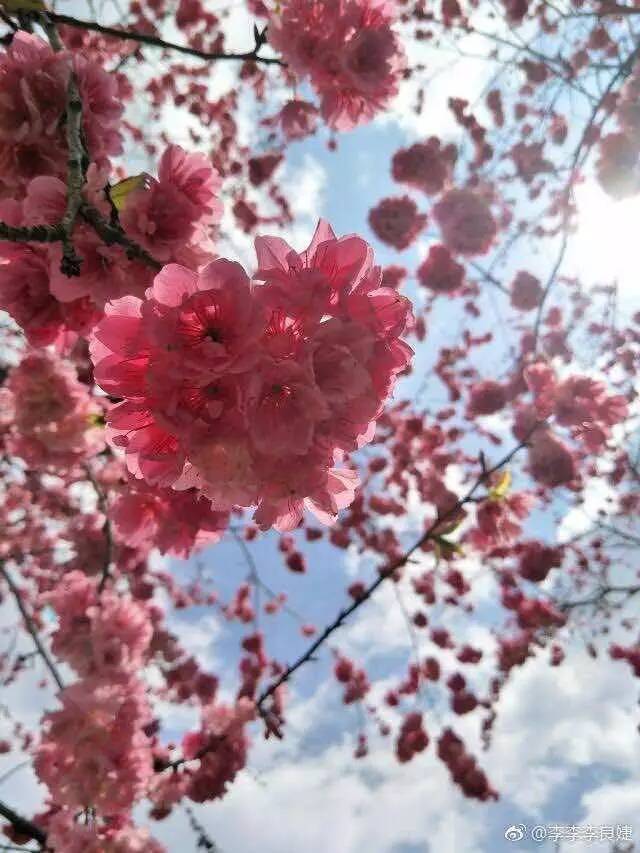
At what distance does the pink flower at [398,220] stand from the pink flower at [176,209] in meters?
4.70

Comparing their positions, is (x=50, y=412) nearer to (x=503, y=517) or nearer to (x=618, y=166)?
(x=503, y=517)

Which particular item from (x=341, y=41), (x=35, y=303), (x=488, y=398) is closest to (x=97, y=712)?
(x=35, y=303)

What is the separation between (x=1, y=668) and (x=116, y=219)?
1007 cm

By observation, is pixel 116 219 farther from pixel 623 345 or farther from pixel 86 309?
pixel 623 345

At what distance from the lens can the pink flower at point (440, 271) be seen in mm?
6297

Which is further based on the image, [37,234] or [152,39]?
[152,39]

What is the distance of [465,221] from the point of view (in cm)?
563

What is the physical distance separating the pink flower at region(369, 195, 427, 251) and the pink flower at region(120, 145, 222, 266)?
15.4 ft

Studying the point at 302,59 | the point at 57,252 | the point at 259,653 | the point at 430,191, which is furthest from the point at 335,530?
the point at 57,252

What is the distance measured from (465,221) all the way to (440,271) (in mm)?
791

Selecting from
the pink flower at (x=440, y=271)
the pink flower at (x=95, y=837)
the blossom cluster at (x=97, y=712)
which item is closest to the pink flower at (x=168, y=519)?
the blossom cluster at (x=97, y=712)

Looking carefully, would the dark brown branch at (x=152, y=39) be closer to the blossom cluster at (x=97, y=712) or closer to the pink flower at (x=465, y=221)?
the blossom cluster at (x=97, y=712)

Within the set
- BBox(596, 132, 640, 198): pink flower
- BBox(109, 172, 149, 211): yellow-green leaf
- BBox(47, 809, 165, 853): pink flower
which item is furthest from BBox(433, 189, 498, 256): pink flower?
BBox(47, 809, 165, 853): pink flower

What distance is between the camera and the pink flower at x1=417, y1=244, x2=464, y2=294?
20.7 ft
